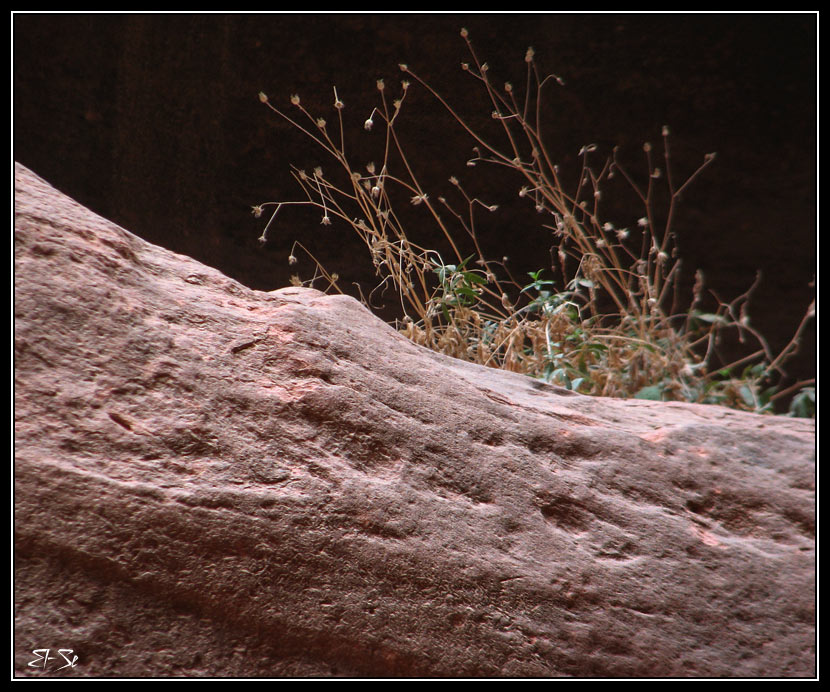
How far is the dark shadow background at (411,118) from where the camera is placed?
2518 mm

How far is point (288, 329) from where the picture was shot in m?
1.17

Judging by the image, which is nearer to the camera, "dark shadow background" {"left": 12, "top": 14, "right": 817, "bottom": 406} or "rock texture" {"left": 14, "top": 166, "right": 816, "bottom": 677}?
"rock texture" {"left": 14, "top": 166, "right": 816, "bottom": 677}

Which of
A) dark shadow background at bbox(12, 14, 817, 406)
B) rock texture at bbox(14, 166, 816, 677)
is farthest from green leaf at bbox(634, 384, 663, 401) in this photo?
dark shadow background at bbox(12, 14, 817, 406)

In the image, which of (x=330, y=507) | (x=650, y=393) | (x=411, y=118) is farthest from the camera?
(x=411, y=118)

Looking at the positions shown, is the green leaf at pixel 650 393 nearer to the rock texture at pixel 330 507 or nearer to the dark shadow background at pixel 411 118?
the rock texture at pixel 330 507

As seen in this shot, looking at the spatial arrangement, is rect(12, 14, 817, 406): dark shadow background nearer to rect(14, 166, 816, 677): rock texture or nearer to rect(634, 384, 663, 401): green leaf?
rect(634, 384, 663, 401): green leaf

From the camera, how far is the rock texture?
33.2 inches

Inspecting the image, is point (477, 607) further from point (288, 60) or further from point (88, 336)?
point (288, 60)

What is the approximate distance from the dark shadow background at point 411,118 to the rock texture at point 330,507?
4.77ft

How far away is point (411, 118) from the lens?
277cm

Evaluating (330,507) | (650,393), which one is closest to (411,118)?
(650,393)

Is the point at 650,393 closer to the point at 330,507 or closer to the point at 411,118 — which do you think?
the point at 330,507

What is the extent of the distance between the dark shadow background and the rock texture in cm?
145

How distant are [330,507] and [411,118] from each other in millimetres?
2152
